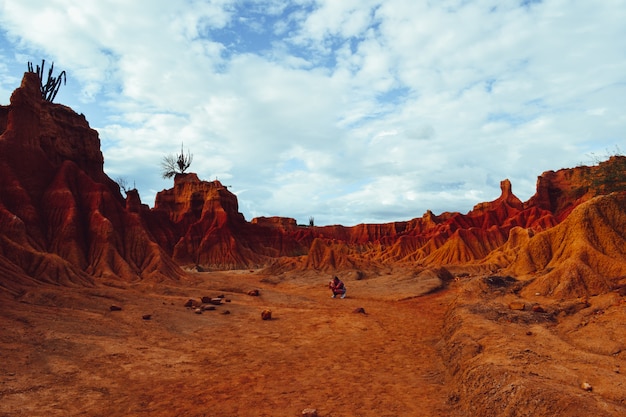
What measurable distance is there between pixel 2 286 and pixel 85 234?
1352cm

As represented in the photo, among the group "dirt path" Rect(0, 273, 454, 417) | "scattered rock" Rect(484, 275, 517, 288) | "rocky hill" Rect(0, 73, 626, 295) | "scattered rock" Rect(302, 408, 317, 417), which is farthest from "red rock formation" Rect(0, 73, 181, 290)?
"scattered rock" Rect(484, 275, 517, 288)

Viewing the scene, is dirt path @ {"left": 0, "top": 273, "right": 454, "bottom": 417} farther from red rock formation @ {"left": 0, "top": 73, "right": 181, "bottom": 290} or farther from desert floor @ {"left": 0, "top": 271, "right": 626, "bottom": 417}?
red rock formation @ {"left": 0, "top": 73, "right": 181, "bottom": 290}

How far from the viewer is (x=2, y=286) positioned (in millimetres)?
14914

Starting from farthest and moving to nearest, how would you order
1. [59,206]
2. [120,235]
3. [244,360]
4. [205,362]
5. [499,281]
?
[120,235] → [59,206] → [499,281] → [244,360] → [205,362]

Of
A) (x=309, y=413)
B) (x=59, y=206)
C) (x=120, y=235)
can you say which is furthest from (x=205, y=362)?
(x=120, y=235)

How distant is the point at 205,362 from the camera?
10.9 meters

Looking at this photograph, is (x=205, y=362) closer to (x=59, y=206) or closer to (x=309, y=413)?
(x=309, y=413)

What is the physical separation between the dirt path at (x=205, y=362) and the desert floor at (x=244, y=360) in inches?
1.5

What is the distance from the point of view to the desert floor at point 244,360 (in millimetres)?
7602

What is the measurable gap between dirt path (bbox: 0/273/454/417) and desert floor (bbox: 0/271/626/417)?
0.04 m

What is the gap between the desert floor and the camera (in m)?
7.60

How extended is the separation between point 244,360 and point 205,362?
1.08 meters

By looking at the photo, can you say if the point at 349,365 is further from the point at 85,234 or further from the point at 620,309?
the point at 85,234

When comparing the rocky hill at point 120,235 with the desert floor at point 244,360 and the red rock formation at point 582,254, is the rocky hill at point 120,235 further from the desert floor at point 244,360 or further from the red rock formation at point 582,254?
the desert floor at point 244,360
